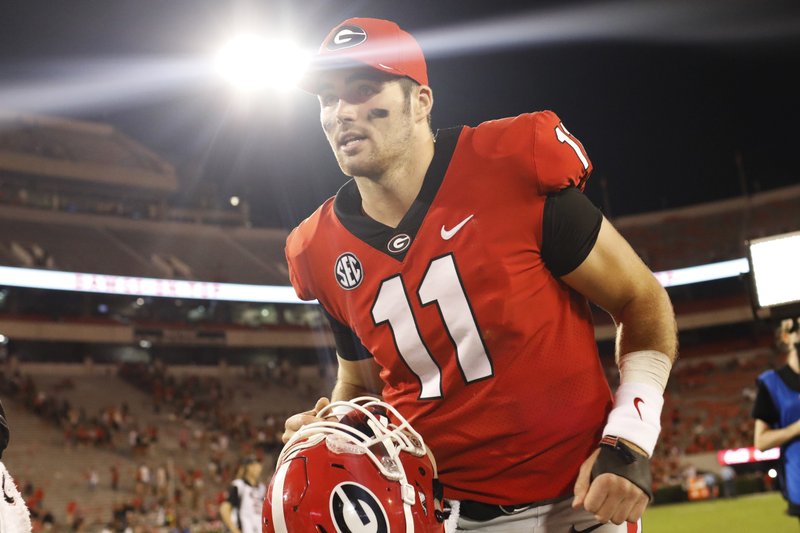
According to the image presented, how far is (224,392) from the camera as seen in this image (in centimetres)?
3050

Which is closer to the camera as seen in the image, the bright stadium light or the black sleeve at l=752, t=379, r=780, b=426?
the black sleeve at l=752, t=379, r=780, b=426

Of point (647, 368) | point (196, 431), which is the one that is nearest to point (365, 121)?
point (647, 368)

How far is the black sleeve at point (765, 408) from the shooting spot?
5402 millimetres

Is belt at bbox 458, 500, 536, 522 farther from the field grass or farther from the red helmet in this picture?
the field grass

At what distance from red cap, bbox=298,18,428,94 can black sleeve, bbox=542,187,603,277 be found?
22.0 inches

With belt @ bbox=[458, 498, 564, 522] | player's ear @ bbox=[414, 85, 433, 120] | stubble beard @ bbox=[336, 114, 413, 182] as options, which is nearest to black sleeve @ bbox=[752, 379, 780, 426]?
belt @ bbox=[458, 498, 564, 522]

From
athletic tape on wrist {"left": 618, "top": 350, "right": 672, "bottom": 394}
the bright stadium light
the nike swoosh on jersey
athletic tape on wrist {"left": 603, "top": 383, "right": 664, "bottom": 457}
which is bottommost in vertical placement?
athletic tape on wrist {"left": 603, "top": 383, "right": 664, "bottom": 457}

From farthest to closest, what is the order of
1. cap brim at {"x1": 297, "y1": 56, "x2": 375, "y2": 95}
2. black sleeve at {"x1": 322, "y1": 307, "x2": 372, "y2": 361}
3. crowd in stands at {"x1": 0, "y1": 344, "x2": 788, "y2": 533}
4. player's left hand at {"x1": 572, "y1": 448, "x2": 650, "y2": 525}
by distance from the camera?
crowd in stands at {"x1": 0, "y1": 344, "x2": 788, "y2": 533} < black sleeve at {"x1": 322, "y1": 307, "x2": 372, "y2": 361} < cap brim at {"x1": 297, "y1": 56, "x2": 375, "y2": 95} < player's left hand at {"x1": 572, "y1": 448, "x2": 650, "y2": 525}

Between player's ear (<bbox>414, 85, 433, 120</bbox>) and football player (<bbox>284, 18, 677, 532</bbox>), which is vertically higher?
player's ear (<bbox>414, 85, 433, 120</bbox>)

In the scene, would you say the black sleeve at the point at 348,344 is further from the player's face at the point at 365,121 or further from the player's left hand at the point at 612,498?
the player's left hand at the point at 612,498

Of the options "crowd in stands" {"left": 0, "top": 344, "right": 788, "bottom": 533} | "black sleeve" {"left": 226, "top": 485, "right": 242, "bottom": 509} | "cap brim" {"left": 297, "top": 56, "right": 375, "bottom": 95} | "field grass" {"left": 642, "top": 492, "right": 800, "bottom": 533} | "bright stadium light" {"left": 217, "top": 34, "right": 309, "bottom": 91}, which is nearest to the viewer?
"cap brim" {"left": 297, "top": 56, "right": 375, "bottom": 95}

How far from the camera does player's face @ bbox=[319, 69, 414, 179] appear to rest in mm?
2121

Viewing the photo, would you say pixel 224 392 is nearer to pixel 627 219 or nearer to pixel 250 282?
pixel 250 282

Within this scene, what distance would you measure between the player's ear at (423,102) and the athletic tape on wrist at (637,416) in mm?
936
